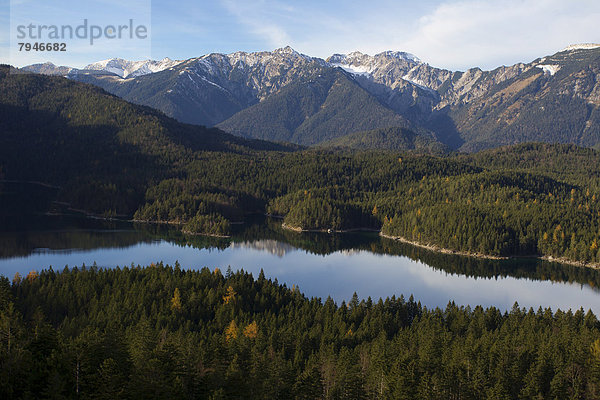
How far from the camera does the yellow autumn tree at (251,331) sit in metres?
75.8

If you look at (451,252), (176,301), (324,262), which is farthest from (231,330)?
(451,252)

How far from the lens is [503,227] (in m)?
182

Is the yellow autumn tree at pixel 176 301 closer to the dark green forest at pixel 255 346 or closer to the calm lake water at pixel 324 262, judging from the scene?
the dark green forest at pixel 255 346

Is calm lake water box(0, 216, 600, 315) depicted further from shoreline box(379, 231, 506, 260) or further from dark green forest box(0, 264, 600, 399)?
dark green forest box(0, 264, 600, 399)

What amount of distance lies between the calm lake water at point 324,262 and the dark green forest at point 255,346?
28884 millimetres

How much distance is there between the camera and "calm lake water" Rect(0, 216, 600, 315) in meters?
125

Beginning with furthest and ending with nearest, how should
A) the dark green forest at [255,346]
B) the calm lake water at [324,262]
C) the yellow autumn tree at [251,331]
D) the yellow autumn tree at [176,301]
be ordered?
the calm lake water at [324,262] → the yellow autumn tree at [176,301] → the yellow autumn tree at [251,331] → the dark green forest at [255,346]

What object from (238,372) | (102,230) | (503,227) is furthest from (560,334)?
(102,230)

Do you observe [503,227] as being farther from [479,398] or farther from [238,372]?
[238,372]

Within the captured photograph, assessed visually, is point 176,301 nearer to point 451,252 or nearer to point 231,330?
point 231,330

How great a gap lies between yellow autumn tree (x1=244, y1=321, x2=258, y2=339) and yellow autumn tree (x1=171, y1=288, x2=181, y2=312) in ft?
49.6

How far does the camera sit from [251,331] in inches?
3031

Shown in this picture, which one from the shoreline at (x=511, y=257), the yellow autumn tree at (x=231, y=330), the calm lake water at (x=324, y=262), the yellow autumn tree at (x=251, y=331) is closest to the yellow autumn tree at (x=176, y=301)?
the yellow autumn tree at (x=231, y=330)

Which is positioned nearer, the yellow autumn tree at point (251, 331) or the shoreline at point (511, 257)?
the yellow autumn tree at point (251, 331)
